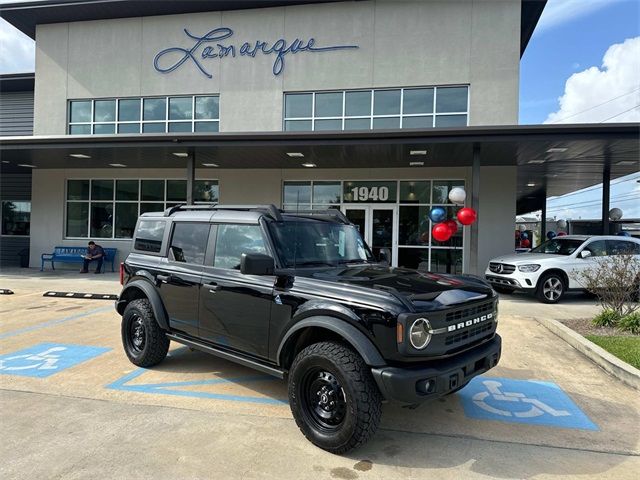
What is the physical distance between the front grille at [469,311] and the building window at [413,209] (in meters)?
10.5

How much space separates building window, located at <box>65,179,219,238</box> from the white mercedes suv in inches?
424

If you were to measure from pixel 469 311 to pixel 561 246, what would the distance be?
9.06 metres

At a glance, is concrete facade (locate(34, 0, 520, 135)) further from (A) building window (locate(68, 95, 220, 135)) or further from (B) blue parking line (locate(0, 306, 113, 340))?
(B) blue parking line (locate(0, 306, 113, 340))

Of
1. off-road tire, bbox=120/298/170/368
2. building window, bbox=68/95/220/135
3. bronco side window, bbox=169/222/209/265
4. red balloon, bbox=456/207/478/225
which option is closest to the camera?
bronco side window, bbox=169/222/209/265

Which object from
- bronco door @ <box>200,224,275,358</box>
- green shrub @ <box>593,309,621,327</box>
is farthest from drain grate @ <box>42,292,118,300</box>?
green shrub @ <box>593,309,621,327</box>

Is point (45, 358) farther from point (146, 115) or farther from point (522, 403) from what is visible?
point (146, 115)

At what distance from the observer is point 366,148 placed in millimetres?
11297

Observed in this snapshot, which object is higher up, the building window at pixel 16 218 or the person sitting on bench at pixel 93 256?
the building window at pixel 16 218

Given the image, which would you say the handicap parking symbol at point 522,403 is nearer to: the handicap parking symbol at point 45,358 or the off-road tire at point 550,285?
the handicap parking symbol at point 45,358

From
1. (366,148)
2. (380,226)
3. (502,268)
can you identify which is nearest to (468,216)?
(502,268)

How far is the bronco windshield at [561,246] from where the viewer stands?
35.4 feet

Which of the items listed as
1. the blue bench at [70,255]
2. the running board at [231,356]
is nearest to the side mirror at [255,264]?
the running board at [231,356]

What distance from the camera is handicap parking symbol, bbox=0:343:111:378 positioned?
5012 millimetres

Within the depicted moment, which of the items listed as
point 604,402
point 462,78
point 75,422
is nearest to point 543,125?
point 462,78
